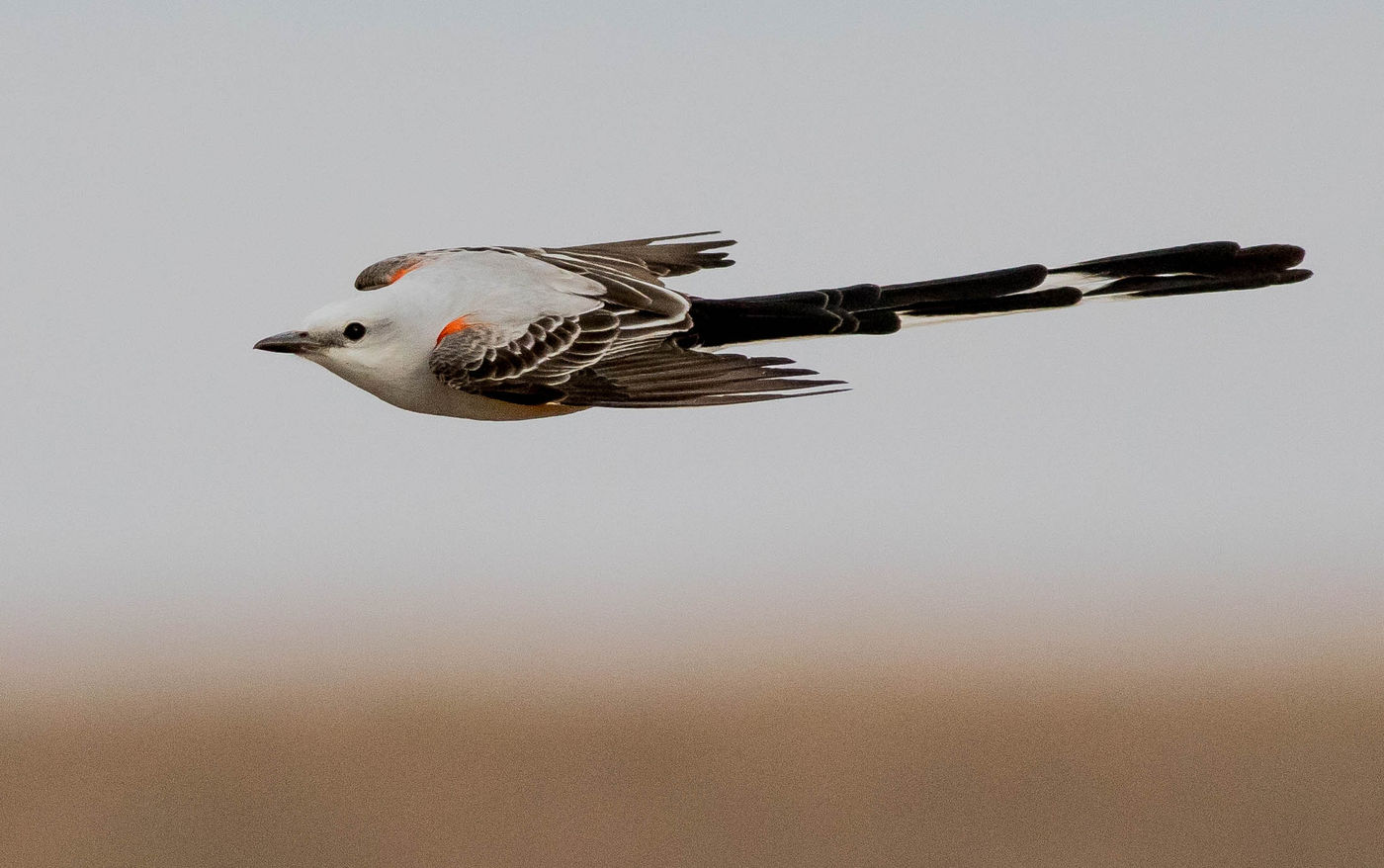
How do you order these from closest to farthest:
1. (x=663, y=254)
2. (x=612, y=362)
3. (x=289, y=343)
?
(x=289, y=343)
(x=612, y=362)
(x=663, y=254)

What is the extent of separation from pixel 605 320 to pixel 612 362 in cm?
11

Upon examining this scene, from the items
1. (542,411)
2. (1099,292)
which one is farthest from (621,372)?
(1099,292)

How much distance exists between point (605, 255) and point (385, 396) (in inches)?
45.6

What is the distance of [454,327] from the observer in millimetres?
2109

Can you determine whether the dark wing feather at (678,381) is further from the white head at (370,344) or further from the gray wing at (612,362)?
the white head at (370,344)

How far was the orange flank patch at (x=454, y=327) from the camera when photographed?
2.07m

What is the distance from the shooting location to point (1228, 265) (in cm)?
218

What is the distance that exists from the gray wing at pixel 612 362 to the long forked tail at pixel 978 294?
104 millimetres

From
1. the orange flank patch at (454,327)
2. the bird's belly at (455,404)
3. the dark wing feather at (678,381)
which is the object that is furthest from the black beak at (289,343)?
the dark wing feather at (678,381)

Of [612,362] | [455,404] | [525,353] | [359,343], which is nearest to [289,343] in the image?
[359,343]

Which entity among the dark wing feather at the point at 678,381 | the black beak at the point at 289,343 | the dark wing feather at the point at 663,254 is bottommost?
the dark wing feather at the point at 678,381

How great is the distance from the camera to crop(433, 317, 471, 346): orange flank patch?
2.07m

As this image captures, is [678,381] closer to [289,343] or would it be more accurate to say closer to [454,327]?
[454,327]

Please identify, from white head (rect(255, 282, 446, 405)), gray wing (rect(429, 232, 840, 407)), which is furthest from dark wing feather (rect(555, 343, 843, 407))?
white head (rect(255, 282, 446, 405))
